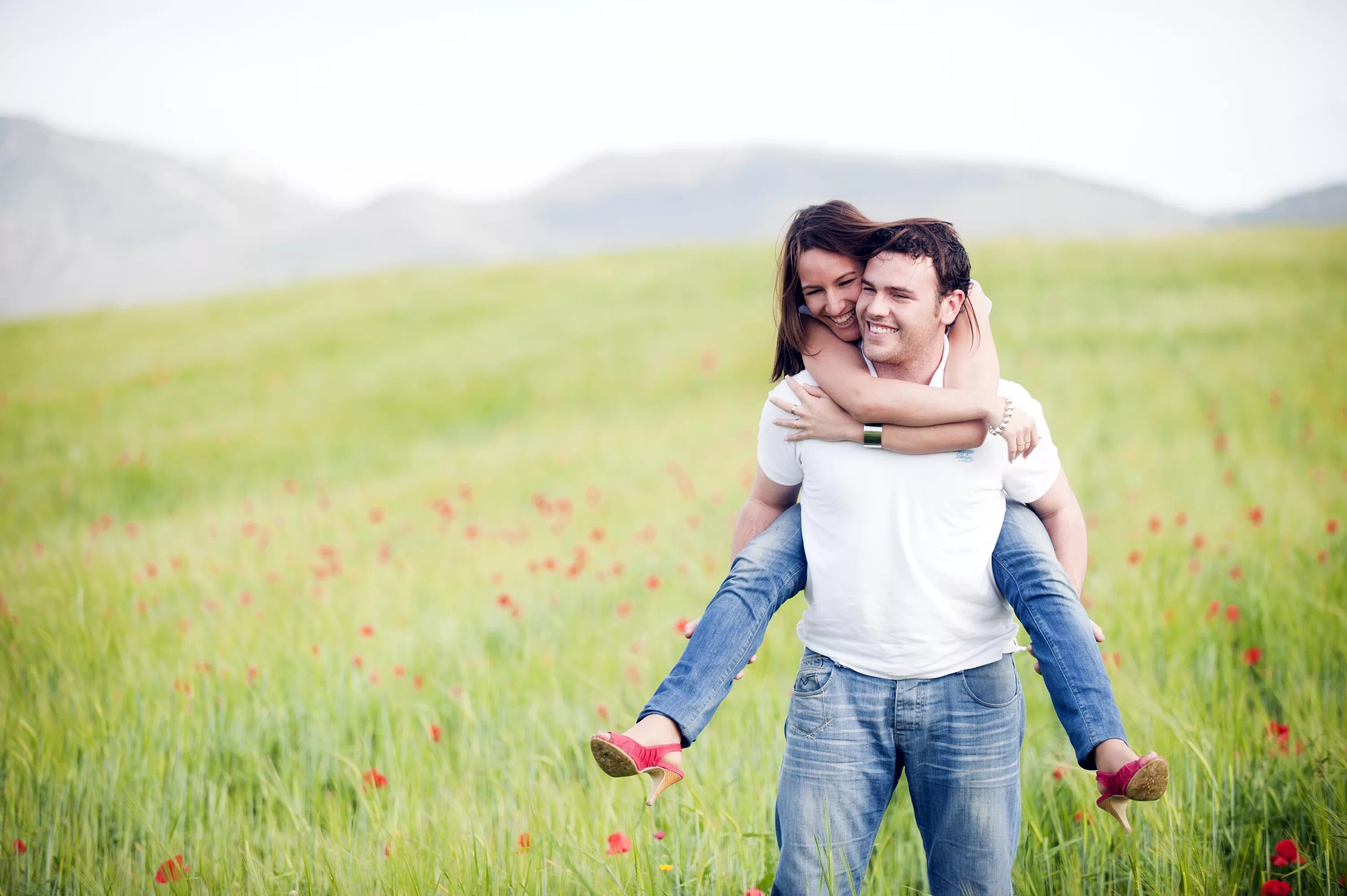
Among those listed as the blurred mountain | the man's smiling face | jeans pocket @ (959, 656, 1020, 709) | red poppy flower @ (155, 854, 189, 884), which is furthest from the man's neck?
the blurred mountain

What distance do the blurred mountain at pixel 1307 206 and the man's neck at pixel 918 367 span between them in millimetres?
58515

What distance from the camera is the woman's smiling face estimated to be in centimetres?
223

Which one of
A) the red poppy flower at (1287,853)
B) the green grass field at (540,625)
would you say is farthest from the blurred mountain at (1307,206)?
the red poppy flower at (1287,853)

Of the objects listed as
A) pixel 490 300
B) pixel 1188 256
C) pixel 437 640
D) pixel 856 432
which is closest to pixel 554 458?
pixel 437 640

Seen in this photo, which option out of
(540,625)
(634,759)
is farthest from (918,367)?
(540,625)

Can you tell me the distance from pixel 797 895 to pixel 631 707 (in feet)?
6.43

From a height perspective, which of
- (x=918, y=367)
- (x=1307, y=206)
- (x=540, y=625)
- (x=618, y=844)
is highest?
(x=1307, y=206)

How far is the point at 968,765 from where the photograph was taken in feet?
6.80

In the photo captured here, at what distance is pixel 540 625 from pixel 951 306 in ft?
11.5

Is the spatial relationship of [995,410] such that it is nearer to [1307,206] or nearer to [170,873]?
[170,873]

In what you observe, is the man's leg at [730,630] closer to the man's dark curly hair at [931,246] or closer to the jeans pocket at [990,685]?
the jeans pocket at [990,685]

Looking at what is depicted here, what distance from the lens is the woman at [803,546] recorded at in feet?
6.33

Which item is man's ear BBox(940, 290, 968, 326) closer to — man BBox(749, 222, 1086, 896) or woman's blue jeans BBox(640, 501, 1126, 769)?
man BBox(749, 222, 1086, 896)

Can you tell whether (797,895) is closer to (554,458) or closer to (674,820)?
(674,820)
